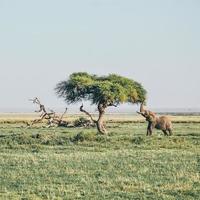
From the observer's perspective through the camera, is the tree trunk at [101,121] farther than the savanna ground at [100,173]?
Yes

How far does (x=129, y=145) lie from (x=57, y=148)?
4758 mm

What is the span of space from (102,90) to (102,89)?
96 mm

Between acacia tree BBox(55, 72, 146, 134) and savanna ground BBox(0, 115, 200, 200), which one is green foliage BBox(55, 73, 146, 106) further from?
savanna ground BBox(0, 115, 200, 200)

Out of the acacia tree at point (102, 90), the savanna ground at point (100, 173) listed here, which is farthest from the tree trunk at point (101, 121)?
the savanna ground at point (100, 173)

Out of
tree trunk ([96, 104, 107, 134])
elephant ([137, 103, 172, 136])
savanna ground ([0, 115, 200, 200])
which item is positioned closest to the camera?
savanna ground ([0, 115, 200, 200])

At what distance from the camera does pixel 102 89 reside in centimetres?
5128

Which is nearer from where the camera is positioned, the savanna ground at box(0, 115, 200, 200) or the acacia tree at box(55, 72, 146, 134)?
the savanna ground at box(0, 115, 200, 200)

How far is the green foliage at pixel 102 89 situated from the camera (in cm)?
5197

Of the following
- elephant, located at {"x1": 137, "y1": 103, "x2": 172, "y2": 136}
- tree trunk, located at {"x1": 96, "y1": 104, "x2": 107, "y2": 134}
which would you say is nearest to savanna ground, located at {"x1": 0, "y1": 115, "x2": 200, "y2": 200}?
elephant, located at {"x1": 137, "y1": 103, "x2": 172, "y2": 136}

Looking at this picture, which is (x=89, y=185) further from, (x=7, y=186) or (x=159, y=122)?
(x=159, y=122)

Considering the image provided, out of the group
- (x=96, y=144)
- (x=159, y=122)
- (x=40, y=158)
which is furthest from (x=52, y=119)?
(x=40, y=158)

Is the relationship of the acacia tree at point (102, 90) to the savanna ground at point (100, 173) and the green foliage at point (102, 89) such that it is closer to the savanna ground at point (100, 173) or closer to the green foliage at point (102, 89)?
the green foliage at point (102, 89)

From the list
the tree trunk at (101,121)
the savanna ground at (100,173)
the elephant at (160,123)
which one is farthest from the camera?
the tree trunk at (101,121)

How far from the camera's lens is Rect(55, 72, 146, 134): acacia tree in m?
51.8
